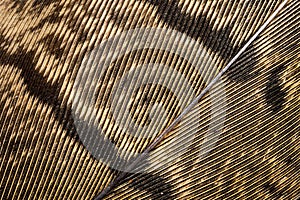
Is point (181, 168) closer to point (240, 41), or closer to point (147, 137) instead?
point (147, 137)

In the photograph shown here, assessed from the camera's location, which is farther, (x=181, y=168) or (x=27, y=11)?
(x=27, y=11)

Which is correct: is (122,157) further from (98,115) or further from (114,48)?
(114,48)

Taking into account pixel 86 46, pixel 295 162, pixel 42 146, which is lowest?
pixel 42 146

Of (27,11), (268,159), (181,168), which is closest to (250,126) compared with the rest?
(268,159)

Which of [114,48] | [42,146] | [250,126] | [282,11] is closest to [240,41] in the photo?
[282,11]

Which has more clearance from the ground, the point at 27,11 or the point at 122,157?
the point at 27,11

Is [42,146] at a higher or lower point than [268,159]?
lower
